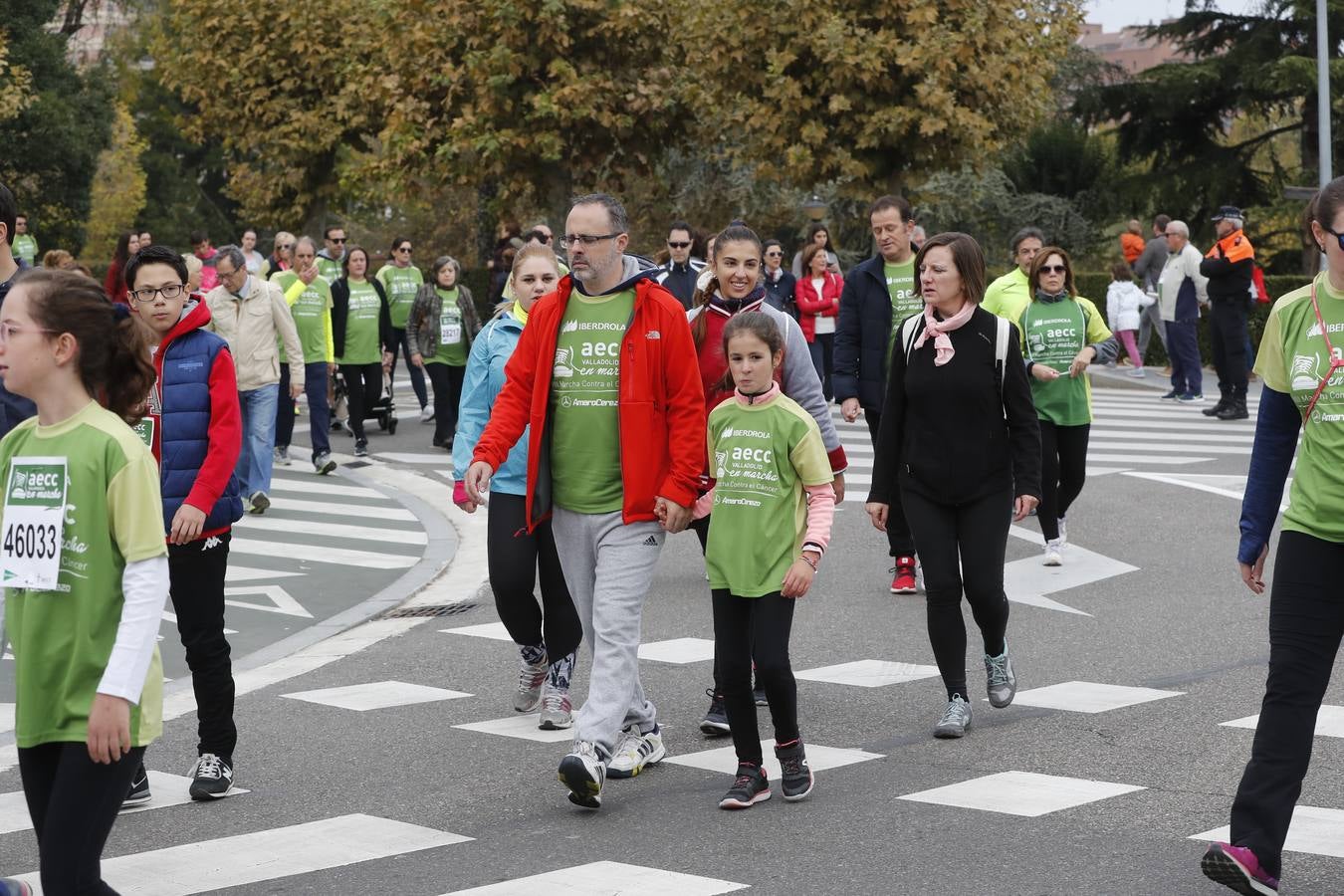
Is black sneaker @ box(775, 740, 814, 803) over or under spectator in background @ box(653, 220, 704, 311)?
under

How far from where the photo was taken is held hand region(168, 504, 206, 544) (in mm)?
6070

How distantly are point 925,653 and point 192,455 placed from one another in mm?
3761

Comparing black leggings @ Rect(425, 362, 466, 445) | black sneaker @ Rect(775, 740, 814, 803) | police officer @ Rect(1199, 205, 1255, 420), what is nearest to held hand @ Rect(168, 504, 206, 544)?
black sneaker @ Rect(775, 740, 814, 803)

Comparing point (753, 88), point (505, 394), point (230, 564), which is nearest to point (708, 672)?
point (505, 394)

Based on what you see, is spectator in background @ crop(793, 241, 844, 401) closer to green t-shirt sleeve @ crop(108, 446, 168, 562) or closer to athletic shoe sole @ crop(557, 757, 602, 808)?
athletic shoe sole @ crop(557, 757, 602, 808)

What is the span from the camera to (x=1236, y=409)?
809 inches

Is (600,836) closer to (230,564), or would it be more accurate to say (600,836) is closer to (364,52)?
(230,564)

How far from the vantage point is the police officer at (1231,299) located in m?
20.1

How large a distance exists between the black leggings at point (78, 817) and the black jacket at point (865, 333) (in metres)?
6.31

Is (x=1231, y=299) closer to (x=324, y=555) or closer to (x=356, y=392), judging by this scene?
(x=356, y=392)

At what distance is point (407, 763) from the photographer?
688 cm

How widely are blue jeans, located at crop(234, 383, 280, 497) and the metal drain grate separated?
3.75 metres

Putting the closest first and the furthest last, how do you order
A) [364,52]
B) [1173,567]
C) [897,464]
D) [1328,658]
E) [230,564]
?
[1328,658], [897,464], [1173,567], [230,564], [364,52]

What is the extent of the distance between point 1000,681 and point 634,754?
1.60 metres
